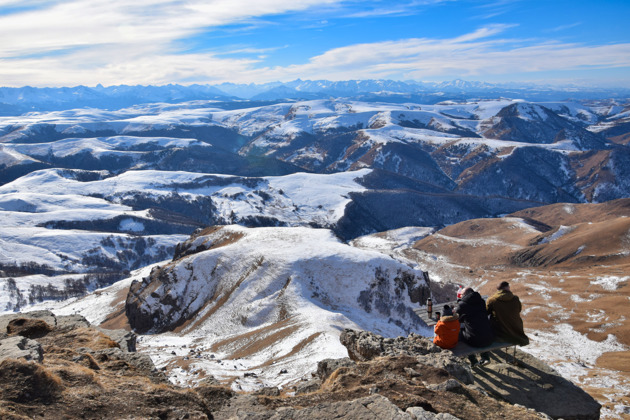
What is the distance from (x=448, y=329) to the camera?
15.8 m

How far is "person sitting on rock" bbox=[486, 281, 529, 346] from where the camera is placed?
617 inches

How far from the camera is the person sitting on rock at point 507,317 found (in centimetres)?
1567

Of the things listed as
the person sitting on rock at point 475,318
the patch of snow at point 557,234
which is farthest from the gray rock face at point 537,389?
the patch of snow at point 557,234

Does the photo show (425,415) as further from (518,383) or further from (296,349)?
(296,349)

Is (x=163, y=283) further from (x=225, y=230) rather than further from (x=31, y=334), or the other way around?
(x=31, y=334)

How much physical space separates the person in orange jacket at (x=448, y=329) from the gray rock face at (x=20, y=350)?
15.7 meters

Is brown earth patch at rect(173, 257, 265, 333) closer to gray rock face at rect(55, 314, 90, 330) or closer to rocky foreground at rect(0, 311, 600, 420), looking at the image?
gray rock face at rect(55, 314, 90, 330)

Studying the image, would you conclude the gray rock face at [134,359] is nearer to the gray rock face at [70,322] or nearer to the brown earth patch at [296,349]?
the gray rock face at [70,322]

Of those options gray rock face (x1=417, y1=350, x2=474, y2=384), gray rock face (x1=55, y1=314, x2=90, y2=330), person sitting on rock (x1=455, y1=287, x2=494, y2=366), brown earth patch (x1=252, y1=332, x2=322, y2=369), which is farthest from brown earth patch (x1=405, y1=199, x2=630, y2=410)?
gray rock face (x1=55, y1=314, x2=90, y2=330)

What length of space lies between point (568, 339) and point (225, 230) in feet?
229

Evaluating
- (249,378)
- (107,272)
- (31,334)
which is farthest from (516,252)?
(107,272)

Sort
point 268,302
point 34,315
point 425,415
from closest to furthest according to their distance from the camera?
point 425,415
point 34,315
point 268,302

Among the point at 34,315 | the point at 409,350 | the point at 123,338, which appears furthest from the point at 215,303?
the point at 409,350

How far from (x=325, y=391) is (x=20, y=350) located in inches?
454
